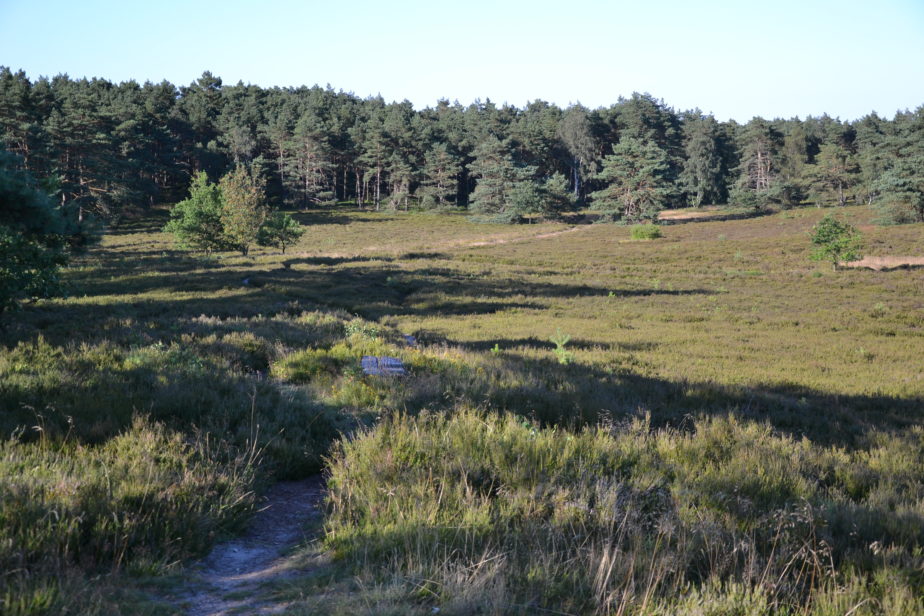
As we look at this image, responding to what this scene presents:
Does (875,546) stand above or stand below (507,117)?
below

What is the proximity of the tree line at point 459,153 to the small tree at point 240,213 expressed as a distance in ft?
92.5

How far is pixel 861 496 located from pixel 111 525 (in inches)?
227

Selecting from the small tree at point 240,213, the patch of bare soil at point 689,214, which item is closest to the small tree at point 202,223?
the small tree at point 240,213

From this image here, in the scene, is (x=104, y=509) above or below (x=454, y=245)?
below

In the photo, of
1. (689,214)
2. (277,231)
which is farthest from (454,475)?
(689,214)

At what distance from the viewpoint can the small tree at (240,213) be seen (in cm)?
4541

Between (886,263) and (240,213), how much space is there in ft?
173

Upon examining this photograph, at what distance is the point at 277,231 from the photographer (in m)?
49.5

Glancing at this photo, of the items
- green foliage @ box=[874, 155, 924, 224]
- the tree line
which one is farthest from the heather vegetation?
the tree line

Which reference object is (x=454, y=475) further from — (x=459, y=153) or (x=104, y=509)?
(x=459, y=153)

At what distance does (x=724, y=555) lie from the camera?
3.22m

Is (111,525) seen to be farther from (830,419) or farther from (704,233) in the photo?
(704,233)

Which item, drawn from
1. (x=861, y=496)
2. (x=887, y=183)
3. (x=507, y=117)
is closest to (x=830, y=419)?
(x=861, y=496)

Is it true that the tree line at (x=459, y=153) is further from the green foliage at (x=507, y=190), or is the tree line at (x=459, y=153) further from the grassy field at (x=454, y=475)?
the grassy field at (x=454, y=475)
